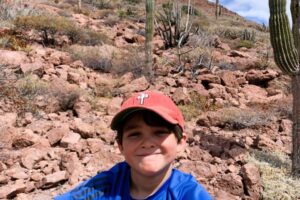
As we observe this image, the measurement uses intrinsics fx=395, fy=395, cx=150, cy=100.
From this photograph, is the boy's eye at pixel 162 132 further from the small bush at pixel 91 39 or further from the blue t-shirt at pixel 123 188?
the small bush at pixel 91 39

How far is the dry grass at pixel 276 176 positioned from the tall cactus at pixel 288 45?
0.33m

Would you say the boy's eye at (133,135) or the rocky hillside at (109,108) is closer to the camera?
the boy's eye at (133,135)

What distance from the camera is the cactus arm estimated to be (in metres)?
5.20

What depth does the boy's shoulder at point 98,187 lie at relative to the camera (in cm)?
172

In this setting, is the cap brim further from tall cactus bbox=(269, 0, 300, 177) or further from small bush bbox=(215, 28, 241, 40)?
small bush bbox=(215, 28, 241, 40)

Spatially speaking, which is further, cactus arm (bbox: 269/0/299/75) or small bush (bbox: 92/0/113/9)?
small bush (bbox: 92/0/113/9)

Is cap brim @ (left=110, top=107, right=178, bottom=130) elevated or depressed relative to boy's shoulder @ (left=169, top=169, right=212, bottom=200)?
elevated

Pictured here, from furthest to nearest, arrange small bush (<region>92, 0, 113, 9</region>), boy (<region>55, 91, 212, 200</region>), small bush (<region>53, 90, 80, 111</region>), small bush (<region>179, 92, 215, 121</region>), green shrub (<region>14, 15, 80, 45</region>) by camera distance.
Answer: small bush (<region>92, 0, 113, 9</region>)
green shrub (<region>14, 15, 80, 45</region>)
small bush (<region>179, 92, 215, 121</region>)
small bush (<region>53, 90, 80, 111</region>)
boy (<region>55, 91, 212, 200</region>)

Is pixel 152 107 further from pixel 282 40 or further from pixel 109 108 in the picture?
pixel 109 108

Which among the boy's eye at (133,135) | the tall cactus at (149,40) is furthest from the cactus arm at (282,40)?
the tall cactus at (149,40)

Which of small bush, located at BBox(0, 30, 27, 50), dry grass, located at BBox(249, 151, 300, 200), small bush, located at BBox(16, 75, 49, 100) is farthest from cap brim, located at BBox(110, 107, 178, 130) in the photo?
small bush, located at BBox(0, 30, 27, 50)

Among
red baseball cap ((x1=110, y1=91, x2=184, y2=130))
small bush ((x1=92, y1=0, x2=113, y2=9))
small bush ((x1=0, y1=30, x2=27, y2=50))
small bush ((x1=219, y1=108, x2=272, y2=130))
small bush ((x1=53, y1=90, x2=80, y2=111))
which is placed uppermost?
small bush ((x1=92, y1=0, x2=113, y2=9))

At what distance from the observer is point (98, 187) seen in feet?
→ 5.73

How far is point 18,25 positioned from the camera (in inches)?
431
